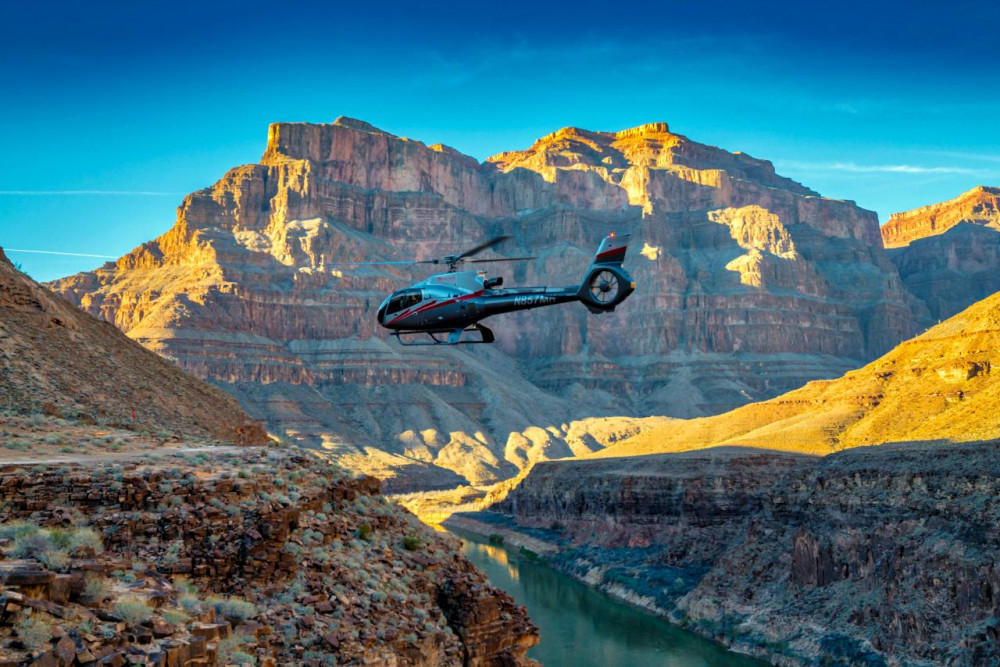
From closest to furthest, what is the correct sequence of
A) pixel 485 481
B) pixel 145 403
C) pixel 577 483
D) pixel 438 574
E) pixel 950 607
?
pixel 438 574
pixel 145 403
pixel 950 607
pixel 577 483
pixel 485 481

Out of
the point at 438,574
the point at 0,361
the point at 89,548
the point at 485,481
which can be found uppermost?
the point at 0,361

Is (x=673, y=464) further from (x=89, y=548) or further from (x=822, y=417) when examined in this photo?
(x=89, y=548)

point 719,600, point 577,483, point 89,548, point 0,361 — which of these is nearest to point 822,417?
point 577,483

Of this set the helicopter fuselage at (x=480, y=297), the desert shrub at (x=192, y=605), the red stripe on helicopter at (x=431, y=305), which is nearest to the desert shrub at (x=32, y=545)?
the desert shrub at (x=192, y=605)

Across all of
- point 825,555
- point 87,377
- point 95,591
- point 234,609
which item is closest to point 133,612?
point 95,591

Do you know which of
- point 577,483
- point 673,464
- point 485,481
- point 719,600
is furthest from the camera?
point 485,481

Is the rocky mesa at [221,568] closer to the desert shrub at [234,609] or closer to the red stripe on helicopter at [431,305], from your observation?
the desert shrub at [234,609]

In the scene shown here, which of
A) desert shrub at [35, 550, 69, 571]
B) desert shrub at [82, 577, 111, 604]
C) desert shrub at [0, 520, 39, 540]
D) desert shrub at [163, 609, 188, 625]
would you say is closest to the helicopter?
desert shrub at [0, 520, 39, 540]
